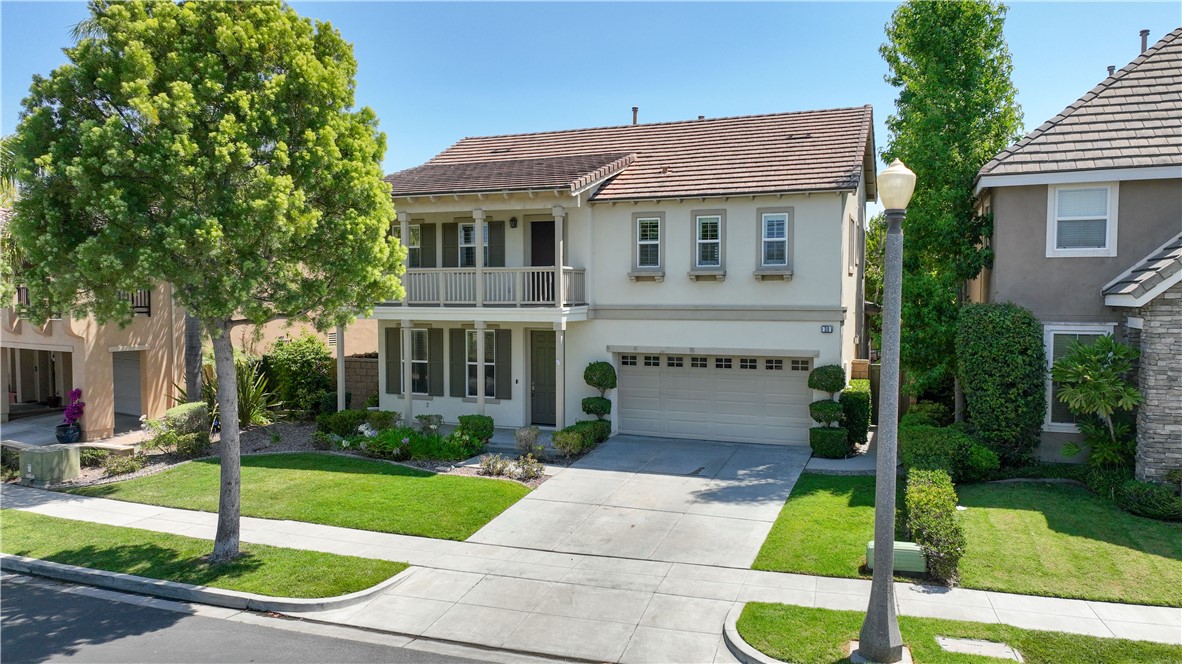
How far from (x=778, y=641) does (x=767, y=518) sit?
4.47 meters

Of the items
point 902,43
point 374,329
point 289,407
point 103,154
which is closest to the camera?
point 103,154

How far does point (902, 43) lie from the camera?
17.5m

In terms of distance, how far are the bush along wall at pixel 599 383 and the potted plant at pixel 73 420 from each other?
12261mm

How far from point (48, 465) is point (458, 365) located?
9.20 meters

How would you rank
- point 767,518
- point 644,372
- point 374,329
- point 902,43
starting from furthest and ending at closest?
point 374,329 → point 644,372 → point 902,43 → point 767,518

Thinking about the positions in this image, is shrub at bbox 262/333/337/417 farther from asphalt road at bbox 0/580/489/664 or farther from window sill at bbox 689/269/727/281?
asphalt road at bbox 0/580/489/664

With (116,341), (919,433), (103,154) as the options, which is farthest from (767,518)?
(116,341)

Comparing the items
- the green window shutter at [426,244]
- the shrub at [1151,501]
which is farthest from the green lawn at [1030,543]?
the green window shutter at [426,244]

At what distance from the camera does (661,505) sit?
531 inches

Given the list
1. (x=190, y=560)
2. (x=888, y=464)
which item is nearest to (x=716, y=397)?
(x=888, y=464)

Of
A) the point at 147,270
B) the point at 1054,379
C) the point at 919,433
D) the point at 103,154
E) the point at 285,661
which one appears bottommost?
the point at 285,661

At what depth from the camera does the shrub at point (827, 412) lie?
16375 mm

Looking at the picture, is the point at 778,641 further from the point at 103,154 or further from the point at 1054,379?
the point at 103,154

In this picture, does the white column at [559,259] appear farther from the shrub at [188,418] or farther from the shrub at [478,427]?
the shrub at [188,418]
